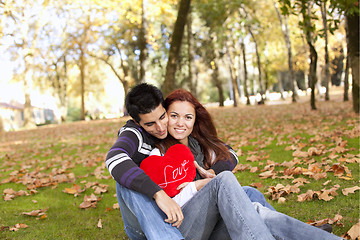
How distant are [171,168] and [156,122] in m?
0.42

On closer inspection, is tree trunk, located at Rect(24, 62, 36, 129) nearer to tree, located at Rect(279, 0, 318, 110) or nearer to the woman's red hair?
tree, located at Rect(279, 0, 318, 110)

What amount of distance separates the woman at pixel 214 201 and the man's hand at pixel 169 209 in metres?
0.18

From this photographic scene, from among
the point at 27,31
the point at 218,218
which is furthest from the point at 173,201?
the point at 27,31

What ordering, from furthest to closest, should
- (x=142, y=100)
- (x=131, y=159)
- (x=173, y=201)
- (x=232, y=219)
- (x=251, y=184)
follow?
(x=251, y=184) → (x=142, y=100) → (x=131, y=159) → (x=173, y=201) → (x=232, y=219)

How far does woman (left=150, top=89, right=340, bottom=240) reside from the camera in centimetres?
221

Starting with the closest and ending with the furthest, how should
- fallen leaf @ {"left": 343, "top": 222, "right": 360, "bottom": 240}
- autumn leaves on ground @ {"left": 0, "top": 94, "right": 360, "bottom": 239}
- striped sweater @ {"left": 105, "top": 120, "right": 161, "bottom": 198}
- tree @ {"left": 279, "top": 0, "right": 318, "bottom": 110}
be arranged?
1. striped sweater @ {"left": 105, "top": 120, "right": 161, "bottom": 198}
2. fallen leaf @ {"left": 343, "top": 222, "right": 360, "bottom": 240}
3. autumn leaves on ground @ {"left": 0, "top": 94, "right": 360, "bottom": 239}
4. tree @ {"left": 279, "top": 0, "right": 318, "bottom": 110}

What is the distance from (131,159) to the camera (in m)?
2.48

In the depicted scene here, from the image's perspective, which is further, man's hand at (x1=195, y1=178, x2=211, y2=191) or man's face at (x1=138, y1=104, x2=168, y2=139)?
man's face at (x1=138, y1=104, x2=168, y2=139)

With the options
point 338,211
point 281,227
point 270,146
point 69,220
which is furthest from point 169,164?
point 270,146

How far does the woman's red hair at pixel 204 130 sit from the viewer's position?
3.01 metres

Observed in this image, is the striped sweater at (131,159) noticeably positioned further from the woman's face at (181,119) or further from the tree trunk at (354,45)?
the tree trunk at (354,45)

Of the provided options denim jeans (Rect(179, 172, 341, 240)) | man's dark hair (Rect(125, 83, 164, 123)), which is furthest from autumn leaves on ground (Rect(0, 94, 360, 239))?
man's dark hair (Rect(125, 83, 164, 123))

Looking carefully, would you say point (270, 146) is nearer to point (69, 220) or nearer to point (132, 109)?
point (69, 220)

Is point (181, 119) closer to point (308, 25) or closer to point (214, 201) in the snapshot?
point (214, 201)
